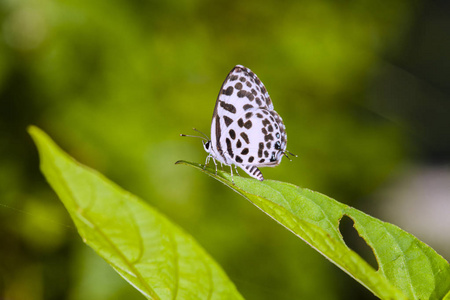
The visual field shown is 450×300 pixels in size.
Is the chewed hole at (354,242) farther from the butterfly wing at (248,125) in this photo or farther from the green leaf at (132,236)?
the green leaf at (132,236)

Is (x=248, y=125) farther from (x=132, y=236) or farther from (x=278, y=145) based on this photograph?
(x=132, y=236)

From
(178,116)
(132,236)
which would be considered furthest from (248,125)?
(132,236)

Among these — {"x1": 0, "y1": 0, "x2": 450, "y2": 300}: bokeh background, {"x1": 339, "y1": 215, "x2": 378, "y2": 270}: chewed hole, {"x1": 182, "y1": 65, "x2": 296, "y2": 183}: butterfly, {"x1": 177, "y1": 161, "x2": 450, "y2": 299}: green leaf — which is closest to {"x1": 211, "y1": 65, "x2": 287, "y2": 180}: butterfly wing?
{"x1": 182, "y1": 65, "x2": 296, "y2": 183}: butterfly

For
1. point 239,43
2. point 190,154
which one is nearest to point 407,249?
point 190,154

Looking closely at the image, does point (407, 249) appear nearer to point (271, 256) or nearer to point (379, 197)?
point (271, 256)

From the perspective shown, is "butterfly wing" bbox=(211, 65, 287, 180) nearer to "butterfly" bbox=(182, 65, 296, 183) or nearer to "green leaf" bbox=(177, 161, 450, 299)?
"butterfly" bbox=(182, 65, 296, 183)
